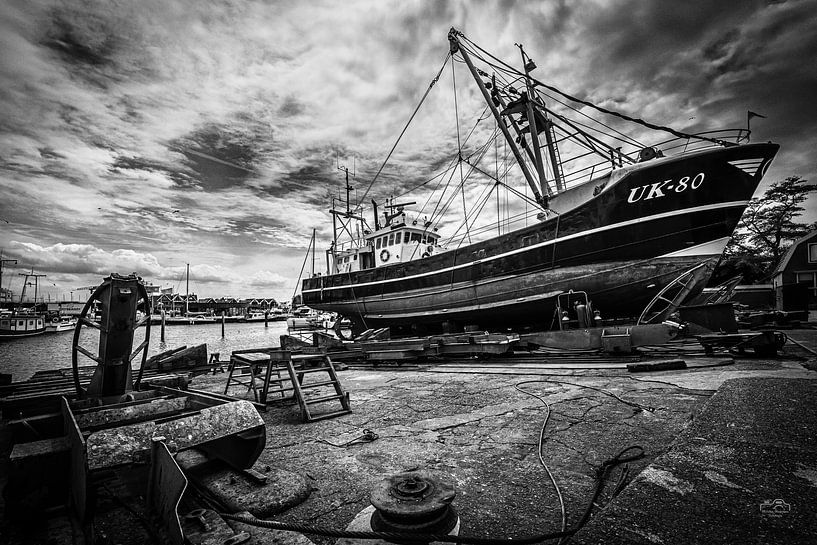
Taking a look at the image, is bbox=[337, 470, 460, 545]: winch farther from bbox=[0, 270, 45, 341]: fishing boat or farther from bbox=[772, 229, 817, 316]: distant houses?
bbox=[0, 270, 45, 341]: fishing boat

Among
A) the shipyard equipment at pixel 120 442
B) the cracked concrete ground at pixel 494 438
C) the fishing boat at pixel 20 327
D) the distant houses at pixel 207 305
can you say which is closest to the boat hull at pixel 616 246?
the cracked concrete ground at pixel 494 438

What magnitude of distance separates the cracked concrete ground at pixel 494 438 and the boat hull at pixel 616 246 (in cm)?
473

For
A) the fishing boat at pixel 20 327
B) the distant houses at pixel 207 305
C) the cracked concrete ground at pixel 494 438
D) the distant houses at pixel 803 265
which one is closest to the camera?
the cracked concrete ground at pixel 494 438

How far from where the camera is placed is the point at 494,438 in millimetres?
3613

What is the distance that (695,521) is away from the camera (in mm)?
1608

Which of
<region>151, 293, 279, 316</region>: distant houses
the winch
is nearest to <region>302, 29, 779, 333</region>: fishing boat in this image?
the winch

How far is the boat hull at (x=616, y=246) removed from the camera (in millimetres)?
9938

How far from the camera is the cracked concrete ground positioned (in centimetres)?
242

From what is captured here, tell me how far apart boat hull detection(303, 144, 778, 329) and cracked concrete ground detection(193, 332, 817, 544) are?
4732mm

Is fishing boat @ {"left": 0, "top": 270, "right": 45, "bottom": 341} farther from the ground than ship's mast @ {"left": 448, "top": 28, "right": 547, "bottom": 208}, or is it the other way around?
ship's mast @ {"left": 448, "top": 28, "right": 547, "bottom": 208}

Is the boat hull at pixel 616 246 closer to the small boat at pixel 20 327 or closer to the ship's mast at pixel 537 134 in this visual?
the ship's mast at pixel 537 134

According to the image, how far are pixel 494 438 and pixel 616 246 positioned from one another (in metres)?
9.56

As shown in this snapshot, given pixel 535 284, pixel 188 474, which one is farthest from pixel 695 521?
pixel 535 284

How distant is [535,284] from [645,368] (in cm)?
576
